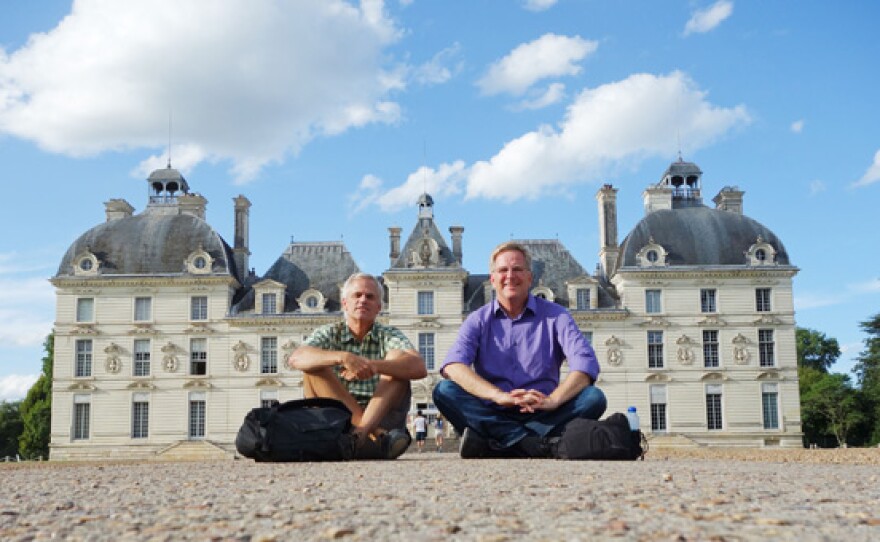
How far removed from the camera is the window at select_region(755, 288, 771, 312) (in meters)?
38.8

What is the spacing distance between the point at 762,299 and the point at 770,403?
168 inches

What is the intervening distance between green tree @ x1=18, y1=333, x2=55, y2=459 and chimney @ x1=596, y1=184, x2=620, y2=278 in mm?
31163

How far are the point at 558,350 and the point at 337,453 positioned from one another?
2187mm

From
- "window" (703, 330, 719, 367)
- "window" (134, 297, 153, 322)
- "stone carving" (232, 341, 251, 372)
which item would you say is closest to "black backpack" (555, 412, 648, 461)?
"window" (703, 330, 719, 367)

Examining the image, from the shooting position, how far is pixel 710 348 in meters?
38.4

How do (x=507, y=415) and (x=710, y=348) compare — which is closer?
(x=507, y=415)

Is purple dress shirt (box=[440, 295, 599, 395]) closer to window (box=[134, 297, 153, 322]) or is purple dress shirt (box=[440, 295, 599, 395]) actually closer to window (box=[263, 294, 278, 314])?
window (box=[263, 294, 278, 314])

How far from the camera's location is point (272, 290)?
39.2 meters

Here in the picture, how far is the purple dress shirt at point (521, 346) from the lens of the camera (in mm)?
8273

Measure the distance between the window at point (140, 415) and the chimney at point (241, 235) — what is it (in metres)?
6.80

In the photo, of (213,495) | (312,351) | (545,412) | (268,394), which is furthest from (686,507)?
(268,394)

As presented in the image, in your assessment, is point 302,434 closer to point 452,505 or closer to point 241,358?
point 452,505

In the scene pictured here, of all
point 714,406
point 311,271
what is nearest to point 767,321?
point 714,406

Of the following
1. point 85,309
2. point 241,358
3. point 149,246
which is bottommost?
point 241,358
